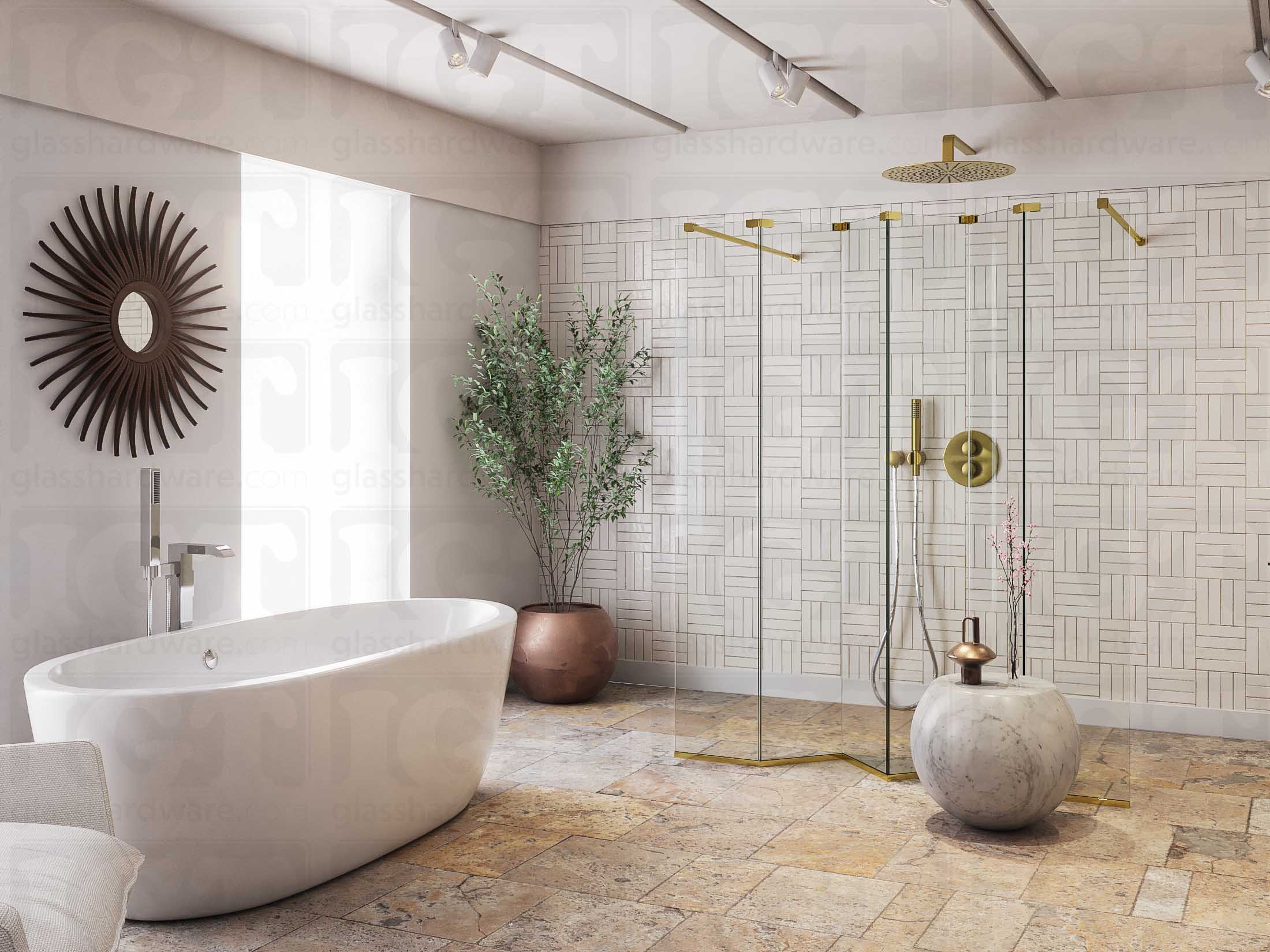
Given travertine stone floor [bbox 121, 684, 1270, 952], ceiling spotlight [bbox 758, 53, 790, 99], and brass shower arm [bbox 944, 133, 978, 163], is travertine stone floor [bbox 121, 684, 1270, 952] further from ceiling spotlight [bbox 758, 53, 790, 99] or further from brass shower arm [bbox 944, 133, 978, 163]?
ceiling spotlight [bbox 758, 53, 790, 99]

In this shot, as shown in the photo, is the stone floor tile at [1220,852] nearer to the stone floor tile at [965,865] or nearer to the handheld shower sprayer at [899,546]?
the stone floor tile at [965,865]

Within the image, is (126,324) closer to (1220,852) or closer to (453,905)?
(453,905)

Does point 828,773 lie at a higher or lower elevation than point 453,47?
lower

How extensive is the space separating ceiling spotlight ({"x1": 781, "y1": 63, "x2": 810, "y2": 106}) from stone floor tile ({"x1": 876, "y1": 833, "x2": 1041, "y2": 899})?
2.78 metres

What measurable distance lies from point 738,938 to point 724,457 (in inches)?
74.1

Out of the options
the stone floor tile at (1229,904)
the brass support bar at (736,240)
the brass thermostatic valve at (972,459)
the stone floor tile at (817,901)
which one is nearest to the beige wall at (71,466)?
the brass support bar at (736,240)

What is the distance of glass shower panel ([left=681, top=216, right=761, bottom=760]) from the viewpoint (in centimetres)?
420

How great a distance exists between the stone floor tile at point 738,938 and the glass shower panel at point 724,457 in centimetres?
145

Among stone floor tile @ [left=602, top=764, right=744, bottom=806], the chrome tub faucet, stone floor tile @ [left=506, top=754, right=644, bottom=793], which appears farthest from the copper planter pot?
the chrome tub faucet

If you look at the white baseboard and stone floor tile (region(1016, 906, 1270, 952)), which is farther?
the white baseboard

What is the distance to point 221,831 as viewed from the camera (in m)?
2.81

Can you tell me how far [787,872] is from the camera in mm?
3238

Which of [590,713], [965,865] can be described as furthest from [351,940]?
[590,713]

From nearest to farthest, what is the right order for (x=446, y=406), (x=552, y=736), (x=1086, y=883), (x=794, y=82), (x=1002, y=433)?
(x=1086, y=883) → (x=1002, y=433) → (x=794, y=82) → (x=552, y=736) → (x=446, y=406)
